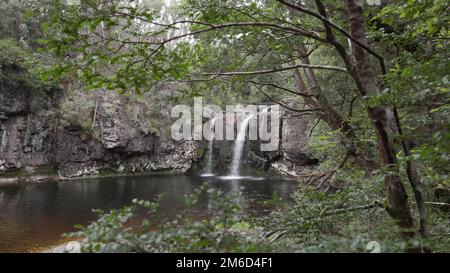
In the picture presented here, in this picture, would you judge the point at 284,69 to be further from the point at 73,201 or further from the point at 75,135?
the point at 75,135

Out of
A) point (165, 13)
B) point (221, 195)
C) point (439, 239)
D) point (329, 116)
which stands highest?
point (165, 13)

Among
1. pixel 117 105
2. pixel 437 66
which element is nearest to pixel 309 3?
pixel 437 66

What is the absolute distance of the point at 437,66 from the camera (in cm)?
267

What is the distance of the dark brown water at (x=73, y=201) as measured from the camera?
37.0 ft

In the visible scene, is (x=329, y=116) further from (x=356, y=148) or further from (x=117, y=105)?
(x=117, y=105)

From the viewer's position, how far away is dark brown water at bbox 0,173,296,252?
37.0ft

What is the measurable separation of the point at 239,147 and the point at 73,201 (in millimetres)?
14977

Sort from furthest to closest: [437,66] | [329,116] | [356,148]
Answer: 1. [329,116]
2. [356,148]
3. [437,66]

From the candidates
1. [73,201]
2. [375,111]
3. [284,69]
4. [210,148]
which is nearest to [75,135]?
[73,201]

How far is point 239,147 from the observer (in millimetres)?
28125

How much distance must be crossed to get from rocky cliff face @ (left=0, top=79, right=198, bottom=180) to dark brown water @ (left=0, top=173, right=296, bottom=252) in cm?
246

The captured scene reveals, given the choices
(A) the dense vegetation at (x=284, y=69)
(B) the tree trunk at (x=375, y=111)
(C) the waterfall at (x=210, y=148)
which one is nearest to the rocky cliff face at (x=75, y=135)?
(C) the waterfall at (x=210, y=148)

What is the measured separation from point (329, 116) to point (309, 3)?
9.07 ft

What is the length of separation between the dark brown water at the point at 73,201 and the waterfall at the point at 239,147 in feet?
13.3
